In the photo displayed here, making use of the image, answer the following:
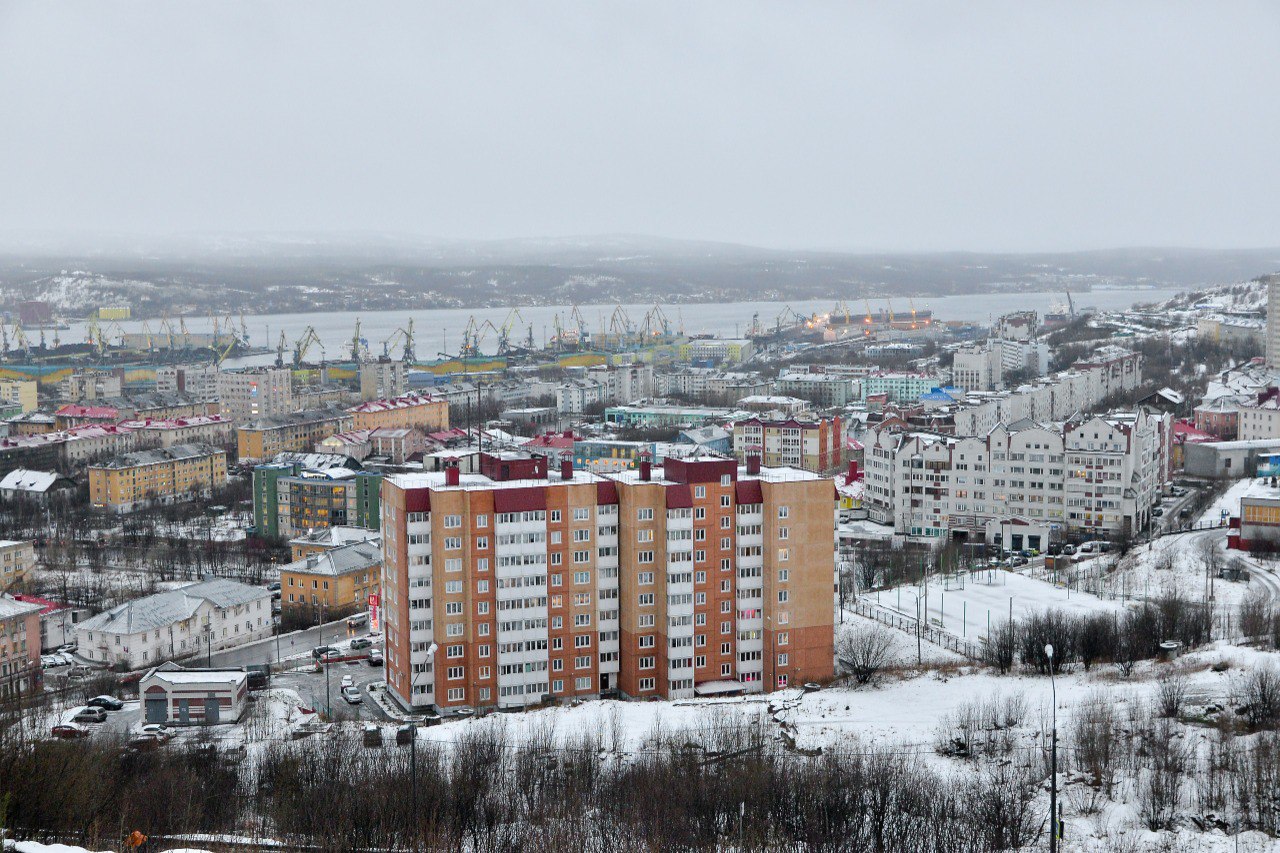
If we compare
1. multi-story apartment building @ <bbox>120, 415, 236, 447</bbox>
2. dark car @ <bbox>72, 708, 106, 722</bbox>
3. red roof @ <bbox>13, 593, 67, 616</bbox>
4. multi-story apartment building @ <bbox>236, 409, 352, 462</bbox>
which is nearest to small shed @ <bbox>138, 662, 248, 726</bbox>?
dark car @ <bbox>72, 708, 106, 722</bbox>

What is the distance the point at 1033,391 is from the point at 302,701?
16.6m

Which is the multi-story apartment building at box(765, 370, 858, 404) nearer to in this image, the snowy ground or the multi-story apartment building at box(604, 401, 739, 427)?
the multi-story apartment building at box(604, 401, 739, 427)

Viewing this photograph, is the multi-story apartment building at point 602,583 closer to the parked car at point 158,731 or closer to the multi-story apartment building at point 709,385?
the parked car at point 158,731

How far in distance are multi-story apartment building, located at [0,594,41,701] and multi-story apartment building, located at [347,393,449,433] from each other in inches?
523

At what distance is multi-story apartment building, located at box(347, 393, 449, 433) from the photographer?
24.7 meters

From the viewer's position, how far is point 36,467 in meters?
20.6

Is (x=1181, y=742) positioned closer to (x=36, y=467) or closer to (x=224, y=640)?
(x=224, y=640)

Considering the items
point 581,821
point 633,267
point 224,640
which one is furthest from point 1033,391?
point 633,267

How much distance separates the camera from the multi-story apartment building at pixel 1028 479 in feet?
48.6

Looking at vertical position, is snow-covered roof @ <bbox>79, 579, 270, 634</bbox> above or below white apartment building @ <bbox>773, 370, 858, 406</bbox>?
below

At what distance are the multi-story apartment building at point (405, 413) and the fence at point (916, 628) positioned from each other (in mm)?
14204

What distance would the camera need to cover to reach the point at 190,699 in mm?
8734

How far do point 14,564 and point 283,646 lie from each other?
3880 millimetres

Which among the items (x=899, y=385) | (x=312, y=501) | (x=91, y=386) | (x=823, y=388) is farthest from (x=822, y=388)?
(x=312, y=501)
